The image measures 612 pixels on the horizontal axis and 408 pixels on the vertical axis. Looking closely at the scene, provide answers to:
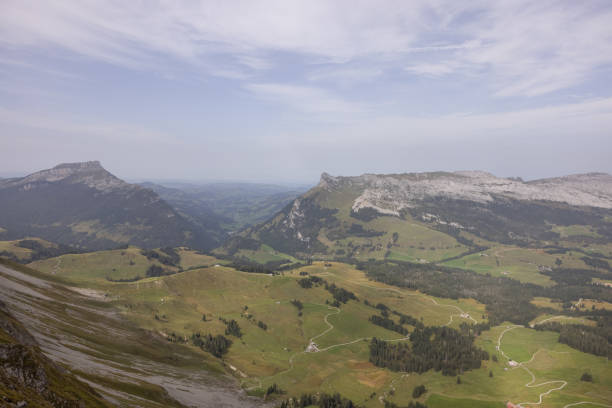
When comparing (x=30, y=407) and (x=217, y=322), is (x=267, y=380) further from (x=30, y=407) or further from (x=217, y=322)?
(x=30, y=407)

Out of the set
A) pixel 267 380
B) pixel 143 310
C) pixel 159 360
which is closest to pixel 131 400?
pixel 159 360

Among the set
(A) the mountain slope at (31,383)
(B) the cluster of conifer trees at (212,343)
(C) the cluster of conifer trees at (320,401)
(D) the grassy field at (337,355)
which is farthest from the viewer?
(B) the cluster of conifer trees at (212,343)

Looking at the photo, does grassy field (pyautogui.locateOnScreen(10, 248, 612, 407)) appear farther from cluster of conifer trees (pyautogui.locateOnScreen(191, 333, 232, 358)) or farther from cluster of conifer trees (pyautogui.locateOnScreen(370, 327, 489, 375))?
cluster of conifer trees (pyautogui.locateOnScreen(370, 327, 489, 375))

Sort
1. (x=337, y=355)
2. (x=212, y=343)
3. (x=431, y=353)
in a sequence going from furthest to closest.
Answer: (x=431, y=353)
(x=337, y=355)
(x=212, y=343)

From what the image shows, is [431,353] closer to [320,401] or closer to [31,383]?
[320,401]

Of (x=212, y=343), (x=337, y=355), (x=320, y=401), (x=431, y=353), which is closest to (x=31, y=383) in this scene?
(x=320, y=401)

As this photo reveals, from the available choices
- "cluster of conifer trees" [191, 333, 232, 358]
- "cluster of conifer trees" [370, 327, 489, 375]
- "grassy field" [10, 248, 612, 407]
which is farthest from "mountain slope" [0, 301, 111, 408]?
"cluster of conifer trees" [370, 327, 489, 375]

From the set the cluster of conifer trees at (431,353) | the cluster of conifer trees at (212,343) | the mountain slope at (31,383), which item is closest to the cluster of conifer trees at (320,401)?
the cluster of conifer trees at (431,353)

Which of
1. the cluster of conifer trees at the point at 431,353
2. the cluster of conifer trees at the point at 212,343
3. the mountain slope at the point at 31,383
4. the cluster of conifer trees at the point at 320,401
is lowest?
the cluster of conifer trees at the point at 431,353

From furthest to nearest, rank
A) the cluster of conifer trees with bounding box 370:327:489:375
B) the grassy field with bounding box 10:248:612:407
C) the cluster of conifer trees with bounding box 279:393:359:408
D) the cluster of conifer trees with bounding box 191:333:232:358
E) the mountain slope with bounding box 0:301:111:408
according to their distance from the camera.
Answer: the cluster of conifer trees with bounding box 370:327:489:375
the cluster of conifer trees with bounding box 191:333:232:358
the grassy field with bounding box 10:248:612:407
the cluster of conifer trees with bounding box 279:393:359:408
the mountain slope with bounding box 0:301:111:408

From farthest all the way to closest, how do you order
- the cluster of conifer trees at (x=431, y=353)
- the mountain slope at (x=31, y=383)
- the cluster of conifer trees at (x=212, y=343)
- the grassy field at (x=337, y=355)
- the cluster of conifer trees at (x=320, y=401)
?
the cluster of conifer trees at (x=431, y=353) < the cluster of conifer trees at (x=212, y=343) < the grassy field at (x=337, y=355) < the cluster of conifer trees at (x=320, y=401) < the mountain slope at (x=31, y=383)

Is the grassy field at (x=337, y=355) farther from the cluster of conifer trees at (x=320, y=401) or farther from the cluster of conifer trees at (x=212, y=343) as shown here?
the cluster of conifer trees at (x=320, y=401)
